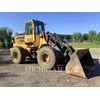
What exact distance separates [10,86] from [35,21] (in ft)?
14.5

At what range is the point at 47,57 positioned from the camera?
26.8 feet

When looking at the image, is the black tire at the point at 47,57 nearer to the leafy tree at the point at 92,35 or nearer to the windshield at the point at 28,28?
Result: the windshield at the point at 28,28

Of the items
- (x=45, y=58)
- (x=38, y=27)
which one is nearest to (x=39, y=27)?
(x=38, y=27)

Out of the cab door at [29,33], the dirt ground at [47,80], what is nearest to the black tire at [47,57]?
the dirt ground at [47,80]

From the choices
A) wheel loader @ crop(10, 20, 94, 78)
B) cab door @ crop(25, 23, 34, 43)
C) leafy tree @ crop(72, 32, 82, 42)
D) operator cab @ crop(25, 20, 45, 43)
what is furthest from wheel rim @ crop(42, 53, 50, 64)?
leafy tree @ crop(72, 32, 82, 42)

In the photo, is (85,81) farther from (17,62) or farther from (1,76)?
(17,62)

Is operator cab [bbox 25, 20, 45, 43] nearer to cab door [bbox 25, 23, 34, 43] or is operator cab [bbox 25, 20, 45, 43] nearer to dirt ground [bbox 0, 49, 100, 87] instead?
cab door [bbox 25, 23, 34, 43]

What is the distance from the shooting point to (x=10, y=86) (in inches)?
219

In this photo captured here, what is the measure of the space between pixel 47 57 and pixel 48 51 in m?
0.41

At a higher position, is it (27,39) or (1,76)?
(27,39)

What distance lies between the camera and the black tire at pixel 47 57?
7.64 meters

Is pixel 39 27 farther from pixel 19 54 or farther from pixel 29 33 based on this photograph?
pixel 19 54

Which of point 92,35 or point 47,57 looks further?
point 92,35
